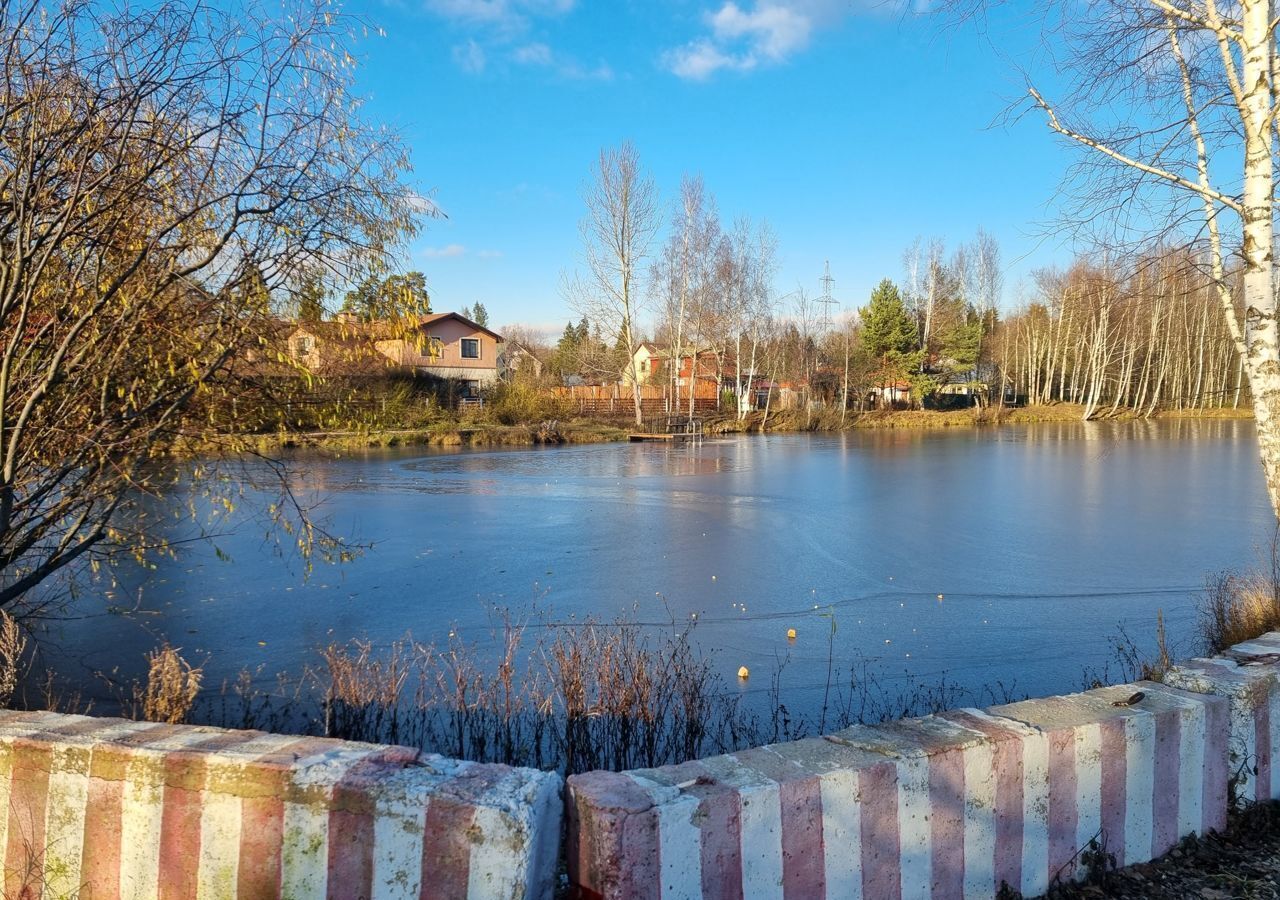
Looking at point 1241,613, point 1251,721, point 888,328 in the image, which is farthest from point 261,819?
point 888,328

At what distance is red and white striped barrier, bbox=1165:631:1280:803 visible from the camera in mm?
3498

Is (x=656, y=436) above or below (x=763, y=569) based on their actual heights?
above

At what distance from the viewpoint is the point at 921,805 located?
2.86 metres

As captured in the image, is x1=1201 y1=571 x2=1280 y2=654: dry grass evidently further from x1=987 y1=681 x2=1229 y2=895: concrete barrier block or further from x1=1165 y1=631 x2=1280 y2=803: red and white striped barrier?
x1=987 y1=681 x2=1229 y2=895: concrete barrier block

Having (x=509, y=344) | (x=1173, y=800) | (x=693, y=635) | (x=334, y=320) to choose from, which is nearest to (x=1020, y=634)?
(x=693, y=635)

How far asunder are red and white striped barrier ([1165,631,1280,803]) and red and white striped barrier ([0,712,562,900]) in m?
2.84

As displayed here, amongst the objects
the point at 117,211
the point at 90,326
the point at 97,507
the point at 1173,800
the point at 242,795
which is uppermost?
the point at 117,211

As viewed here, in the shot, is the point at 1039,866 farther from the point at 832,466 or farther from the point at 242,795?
the point at 832,466

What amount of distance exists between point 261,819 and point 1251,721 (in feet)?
12.5

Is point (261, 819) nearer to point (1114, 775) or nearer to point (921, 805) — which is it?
point (921, 805)

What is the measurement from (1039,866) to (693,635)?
4.98m

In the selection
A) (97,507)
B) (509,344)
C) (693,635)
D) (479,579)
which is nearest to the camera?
(97,507)

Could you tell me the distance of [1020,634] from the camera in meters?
8.05

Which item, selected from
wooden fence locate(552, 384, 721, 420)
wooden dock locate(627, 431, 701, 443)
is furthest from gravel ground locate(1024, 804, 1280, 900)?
wooden fence locate(552, 384, 721, 420)
